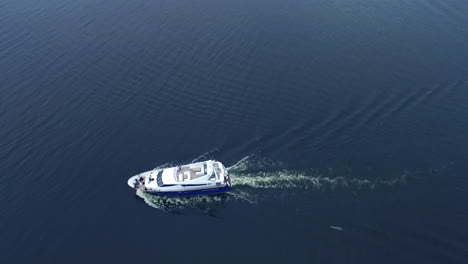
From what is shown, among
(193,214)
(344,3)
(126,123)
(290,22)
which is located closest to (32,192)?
(126,123)

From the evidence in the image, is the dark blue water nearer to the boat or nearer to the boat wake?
the boat wake

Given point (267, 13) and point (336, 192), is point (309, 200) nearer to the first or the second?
point (336, 192)

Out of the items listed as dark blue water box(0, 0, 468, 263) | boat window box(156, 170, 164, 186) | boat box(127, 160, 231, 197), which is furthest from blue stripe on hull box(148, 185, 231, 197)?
boat window box(156, 170, 164, 186)

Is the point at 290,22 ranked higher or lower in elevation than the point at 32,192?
higher

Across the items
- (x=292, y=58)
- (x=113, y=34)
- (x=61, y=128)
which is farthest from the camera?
(x=113, y=34)

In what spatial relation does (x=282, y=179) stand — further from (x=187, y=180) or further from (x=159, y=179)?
(x=159, y=179)

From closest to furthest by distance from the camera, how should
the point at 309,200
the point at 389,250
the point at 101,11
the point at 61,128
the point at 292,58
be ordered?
the point at 389,250, the point at 309,200, the point at 61,128, the point at 292,58, the point at 101,11

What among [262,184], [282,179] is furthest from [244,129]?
[282,179]
